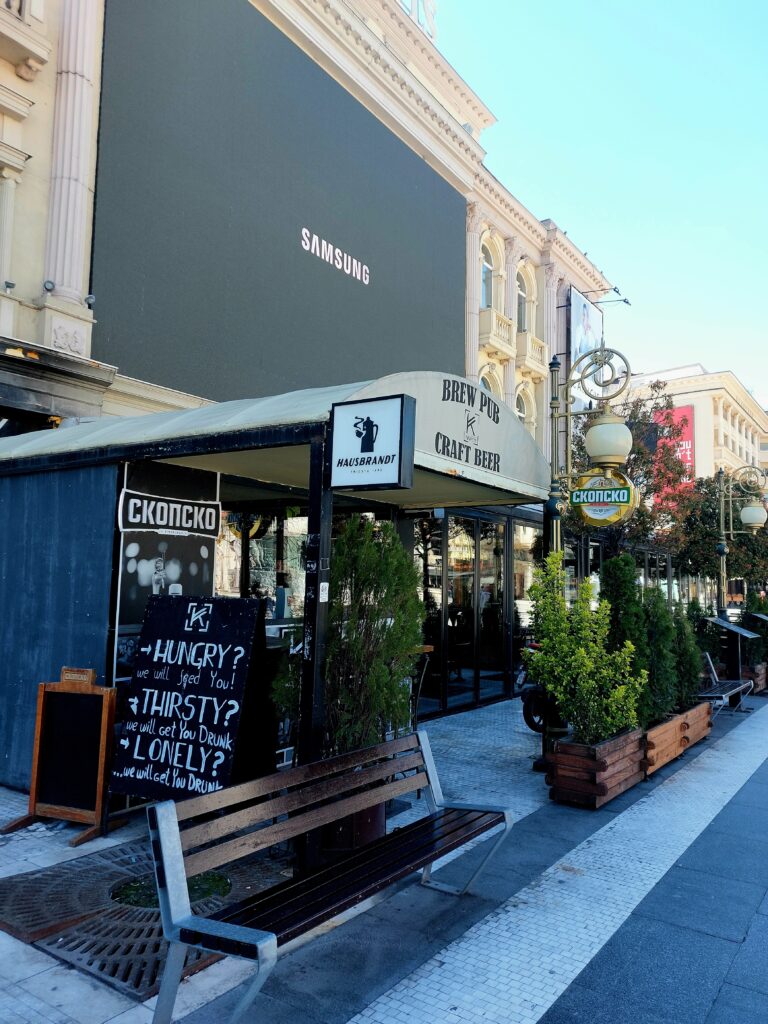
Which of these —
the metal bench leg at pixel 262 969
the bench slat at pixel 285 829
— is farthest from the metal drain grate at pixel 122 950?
the metal bench leg at pixel 262 969

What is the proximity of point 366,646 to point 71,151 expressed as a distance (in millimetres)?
6871

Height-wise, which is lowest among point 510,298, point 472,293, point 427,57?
point 472,293

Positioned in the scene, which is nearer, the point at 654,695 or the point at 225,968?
the point at 225,968

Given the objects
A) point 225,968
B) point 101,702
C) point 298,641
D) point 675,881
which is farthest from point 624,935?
point 101,702

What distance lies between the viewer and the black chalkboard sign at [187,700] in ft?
16.6

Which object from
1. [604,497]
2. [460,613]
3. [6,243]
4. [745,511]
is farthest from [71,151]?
[745,511]

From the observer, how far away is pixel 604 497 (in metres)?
7.71

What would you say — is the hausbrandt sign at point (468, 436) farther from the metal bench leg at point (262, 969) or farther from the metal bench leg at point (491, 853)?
the metal bench leg at point (262, 969)

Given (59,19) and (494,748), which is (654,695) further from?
(59,19)

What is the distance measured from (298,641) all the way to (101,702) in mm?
1528

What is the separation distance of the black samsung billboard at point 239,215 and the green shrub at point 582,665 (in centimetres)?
538

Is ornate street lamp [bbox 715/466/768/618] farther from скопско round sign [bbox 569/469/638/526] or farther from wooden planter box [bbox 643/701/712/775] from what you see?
скопско round sign [bbox 569/469/638/526]

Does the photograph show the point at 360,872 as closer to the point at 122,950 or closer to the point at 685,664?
the point at 122,950

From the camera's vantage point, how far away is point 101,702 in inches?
218
